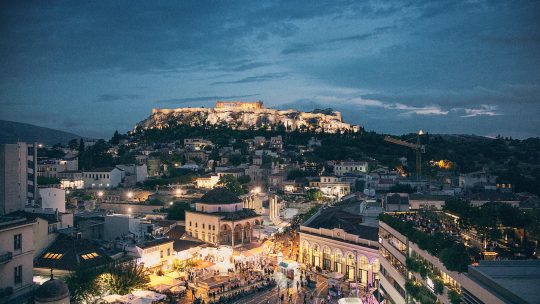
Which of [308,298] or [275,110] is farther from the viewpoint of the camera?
[275,110]

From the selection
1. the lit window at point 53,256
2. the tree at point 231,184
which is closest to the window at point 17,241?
the lit window at point 53,256

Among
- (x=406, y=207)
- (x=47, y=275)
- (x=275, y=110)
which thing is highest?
(x=275, y=110)

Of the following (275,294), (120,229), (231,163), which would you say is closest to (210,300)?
(275,294)

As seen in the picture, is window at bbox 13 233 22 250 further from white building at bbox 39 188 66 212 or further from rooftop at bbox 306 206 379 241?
rooftop at bbox 306 206 379 241

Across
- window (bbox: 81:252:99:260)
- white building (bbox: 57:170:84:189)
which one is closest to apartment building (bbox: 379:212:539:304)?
window (bbox: 81:252:99:260)

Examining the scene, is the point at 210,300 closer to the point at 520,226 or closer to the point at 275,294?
the point at 275,294

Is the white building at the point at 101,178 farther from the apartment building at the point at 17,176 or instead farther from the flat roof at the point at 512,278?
the flat roof at the point at 512,278

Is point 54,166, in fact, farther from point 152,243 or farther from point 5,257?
point 5,257

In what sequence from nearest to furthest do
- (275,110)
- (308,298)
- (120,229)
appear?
(308,298) → (120,229) → (275,110)
